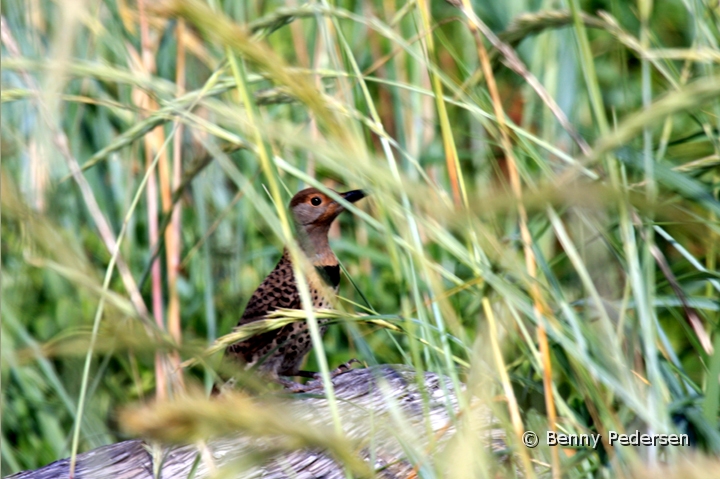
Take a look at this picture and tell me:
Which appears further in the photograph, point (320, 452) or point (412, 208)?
point (320, 452)

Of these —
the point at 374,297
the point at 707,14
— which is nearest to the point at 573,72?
the point at 374,297

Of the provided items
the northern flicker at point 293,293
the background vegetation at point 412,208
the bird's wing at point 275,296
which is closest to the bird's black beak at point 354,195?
the northern flicker at point 293,293

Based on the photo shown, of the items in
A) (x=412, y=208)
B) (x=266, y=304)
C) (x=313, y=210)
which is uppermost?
(x=412, y=208)

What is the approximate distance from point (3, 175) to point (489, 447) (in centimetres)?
99

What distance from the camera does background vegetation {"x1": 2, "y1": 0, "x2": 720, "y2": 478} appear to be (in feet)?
3.97

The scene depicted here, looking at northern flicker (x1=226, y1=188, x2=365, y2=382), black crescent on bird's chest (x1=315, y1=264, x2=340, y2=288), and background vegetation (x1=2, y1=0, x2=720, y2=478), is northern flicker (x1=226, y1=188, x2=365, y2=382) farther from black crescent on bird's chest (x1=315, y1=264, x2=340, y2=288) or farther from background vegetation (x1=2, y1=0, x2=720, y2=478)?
background vegetation (x1=2, y1=0, x2=720, y2=478)

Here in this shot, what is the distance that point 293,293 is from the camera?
3268mm

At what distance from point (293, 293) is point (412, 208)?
1.38m

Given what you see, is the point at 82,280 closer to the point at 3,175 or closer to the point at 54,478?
the point at 3,175

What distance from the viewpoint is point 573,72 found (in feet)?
12.1

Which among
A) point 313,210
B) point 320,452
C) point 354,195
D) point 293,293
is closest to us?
point 320,452

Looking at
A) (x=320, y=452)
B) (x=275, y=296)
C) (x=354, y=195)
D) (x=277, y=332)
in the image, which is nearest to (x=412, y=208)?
(x=320, y=452)

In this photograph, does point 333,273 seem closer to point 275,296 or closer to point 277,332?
point 275,296

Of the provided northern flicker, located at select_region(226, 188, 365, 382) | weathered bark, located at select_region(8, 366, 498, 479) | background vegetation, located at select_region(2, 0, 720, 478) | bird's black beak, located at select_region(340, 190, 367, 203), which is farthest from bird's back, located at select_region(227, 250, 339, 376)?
weathered bark, located at select_region(8, 366, 498, 479)
